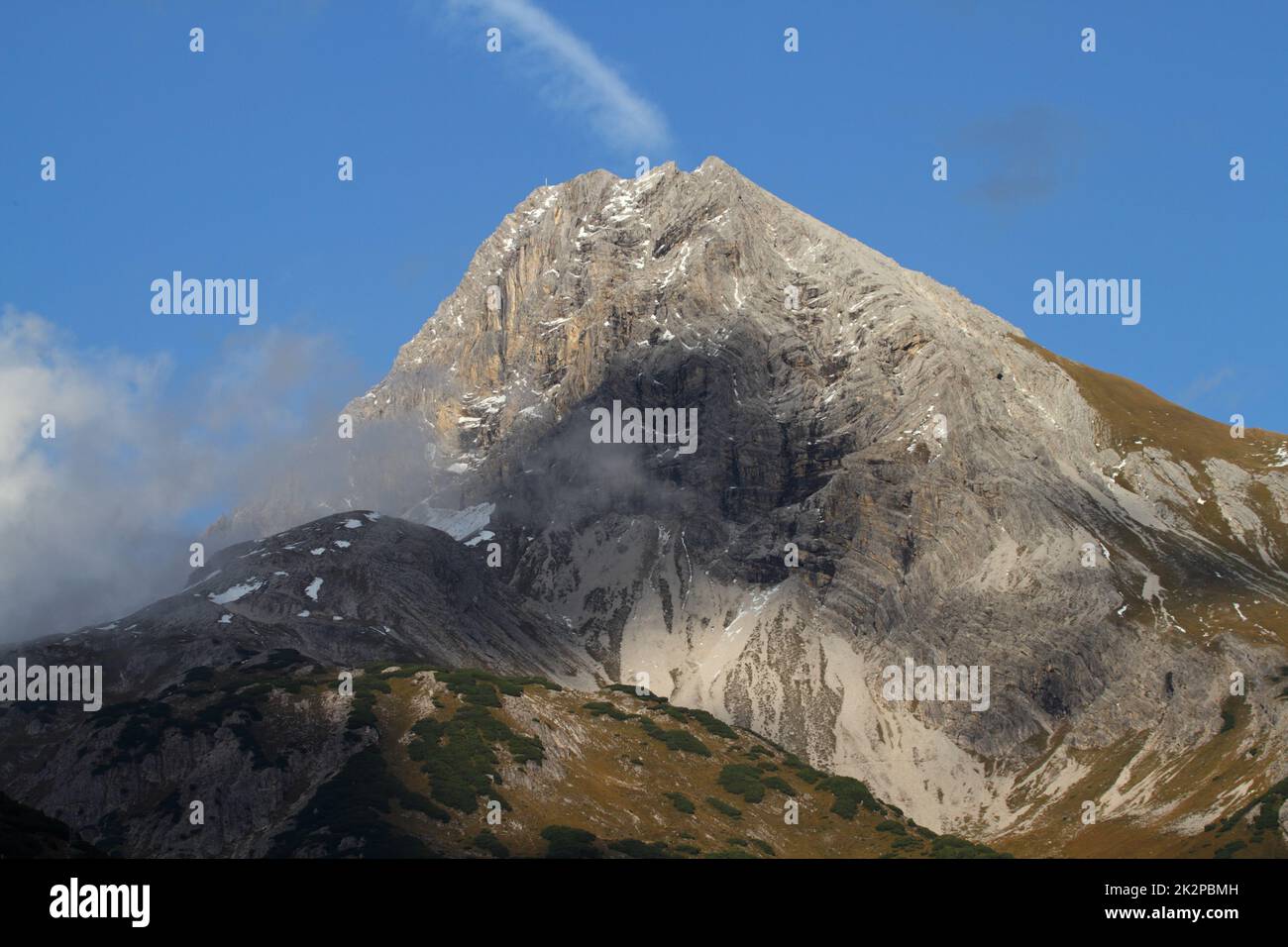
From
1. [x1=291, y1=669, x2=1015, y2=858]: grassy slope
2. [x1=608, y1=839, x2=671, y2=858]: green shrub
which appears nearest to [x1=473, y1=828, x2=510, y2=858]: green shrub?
[x1=291, y1=669, x2=1015, y2=858]: grassy slope

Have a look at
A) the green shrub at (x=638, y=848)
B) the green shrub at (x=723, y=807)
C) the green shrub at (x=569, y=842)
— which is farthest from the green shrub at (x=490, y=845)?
the green shrub at (x=723, y=807)

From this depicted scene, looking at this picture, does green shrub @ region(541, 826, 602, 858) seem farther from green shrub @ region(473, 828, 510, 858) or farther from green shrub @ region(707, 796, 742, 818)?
green shrub @ region(707, 796, 742, 818)

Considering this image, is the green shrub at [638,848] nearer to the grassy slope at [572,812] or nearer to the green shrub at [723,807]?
the grassy slope at [572,812]

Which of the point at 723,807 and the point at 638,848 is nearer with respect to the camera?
the point at 638,848

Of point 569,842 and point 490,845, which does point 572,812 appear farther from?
point 490,845

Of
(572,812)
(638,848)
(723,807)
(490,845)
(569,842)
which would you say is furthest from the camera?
(723,807)

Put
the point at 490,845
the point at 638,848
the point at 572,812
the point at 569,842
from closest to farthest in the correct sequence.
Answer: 1. the point at 490,845
2. the point at 569,842
3. the point at 638,848
4. the point at 572,812

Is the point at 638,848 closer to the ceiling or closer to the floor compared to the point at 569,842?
closer to the floor

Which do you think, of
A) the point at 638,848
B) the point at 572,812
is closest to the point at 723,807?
the point at 572,812
